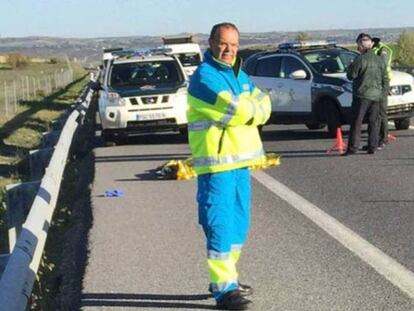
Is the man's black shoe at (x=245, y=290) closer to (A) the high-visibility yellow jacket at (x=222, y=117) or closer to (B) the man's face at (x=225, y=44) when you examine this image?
(A) the high-visibility yellow jacket at (x=222, y=117)

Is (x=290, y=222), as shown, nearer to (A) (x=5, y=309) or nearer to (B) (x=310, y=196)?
(B) (x=310, y=196)

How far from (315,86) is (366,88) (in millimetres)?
3092

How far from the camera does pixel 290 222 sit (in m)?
8.05

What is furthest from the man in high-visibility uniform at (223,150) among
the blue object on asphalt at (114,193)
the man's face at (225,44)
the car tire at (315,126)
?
the car tire at (315,126)

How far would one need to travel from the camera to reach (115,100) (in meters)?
16.4

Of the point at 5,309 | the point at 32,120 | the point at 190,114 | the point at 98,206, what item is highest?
the point at 190,114

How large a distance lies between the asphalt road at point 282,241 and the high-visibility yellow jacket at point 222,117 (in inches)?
38.2

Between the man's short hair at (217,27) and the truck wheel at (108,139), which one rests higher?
the man's short hair at (217,27)

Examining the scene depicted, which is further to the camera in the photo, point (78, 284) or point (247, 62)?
point (247, 62)

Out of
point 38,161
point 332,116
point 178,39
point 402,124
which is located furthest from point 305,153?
point 178,39

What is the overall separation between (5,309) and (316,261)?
9.57 feet

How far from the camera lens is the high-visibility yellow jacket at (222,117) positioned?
519 cm

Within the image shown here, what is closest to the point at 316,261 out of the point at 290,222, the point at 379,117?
the point at 290,222

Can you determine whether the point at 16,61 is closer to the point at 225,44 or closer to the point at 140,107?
the point at 140,107
